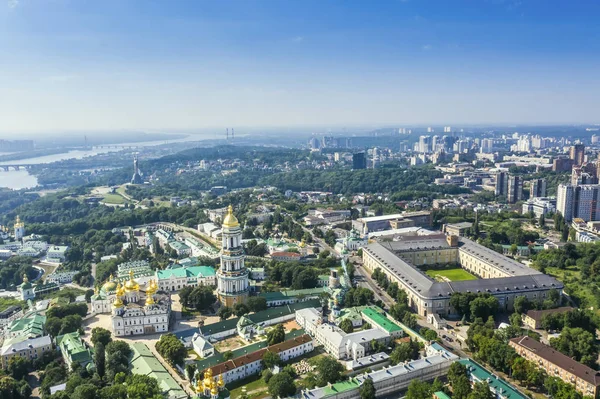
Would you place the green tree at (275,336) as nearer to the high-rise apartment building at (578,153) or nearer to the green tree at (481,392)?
the green tree at (481,392)

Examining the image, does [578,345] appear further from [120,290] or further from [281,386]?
[120,290]

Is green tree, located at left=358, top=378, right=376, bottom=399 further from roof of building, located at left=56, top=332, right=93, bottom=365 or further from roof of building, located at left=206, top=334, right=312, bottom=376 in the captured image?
roof of building, located at left=56, top=332, right=93, bottom=365

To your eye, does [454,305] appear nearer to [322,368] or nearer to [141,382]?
[322,368]

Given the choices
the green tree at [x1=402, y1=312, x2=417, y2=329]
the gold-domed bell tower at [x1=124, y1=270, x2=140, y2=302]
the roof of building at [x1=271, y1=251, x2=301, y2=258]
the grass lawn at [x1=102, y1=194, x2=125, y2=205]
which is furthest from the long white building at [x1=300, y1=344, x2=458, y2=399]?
the grass lawn at [x1=102, y1=194, x2=125, y2=205]

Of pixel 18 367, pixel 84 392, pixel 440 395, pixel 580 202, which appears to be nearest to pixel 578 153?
pixel 580 202

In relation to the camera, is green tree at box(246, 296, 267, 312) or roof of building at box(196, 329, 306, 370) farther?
green tree at box(246, 296, 267, 312)
